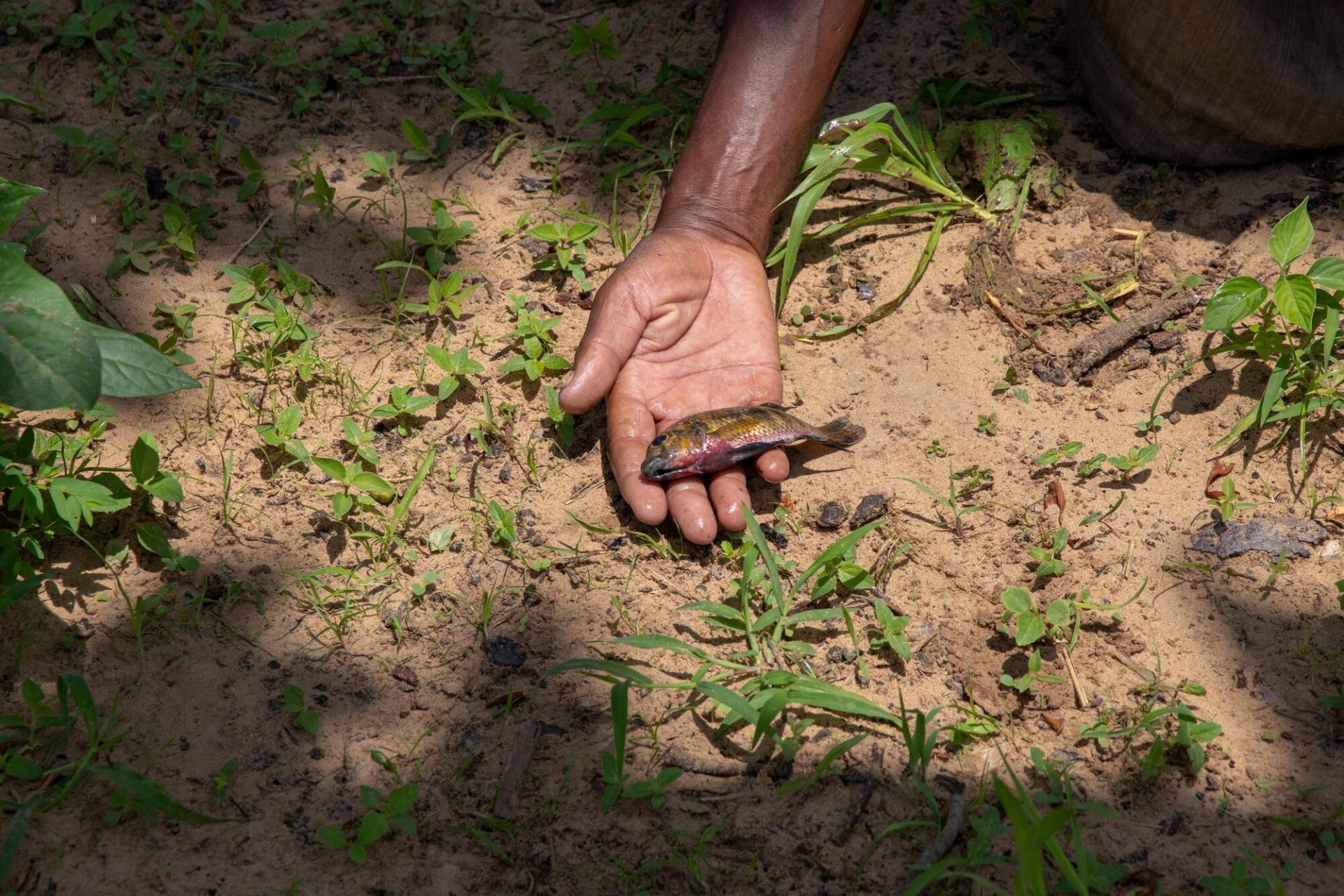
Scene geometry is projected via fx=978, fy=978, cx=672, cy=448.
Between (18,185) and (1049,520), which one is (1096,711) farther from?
(18,185)

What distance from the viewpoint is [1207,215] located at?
407 centimetres

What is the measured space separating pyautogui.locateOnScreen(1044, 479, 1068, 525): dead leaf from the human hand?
2.98 feet

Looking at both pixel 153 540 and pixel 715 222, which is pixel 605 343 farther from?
pixel 153 540

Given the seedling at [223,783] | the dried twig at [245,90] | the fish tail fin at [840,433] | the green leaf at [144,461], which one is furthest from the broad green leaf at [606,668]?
the dried twig at [245,90]

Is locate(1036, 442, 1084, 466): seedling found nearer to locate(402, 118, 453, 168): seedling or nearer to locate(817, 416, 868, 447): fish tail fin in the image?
locate(817, 416, 868, 447): fish tail fin

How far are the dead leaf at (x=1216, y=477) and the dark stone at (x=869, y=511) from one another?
1.06 m

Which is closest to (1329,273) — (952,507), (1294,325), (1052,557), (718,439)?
(1294,325)

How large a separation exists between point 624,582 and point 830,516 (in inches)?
29.8

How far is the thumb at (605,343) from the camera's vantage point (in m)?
3.42

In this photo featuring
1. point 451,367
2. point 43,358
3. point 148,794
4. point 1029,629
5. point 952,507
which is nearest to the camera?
point 43,358

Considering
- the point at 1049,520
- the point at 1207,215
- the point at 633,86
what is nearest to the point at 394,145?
the point at 633,86

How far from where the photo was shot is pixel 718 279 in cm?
397

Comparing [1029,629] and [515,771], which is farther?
[1029,629]

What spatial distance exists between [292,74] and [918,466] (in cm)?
350
